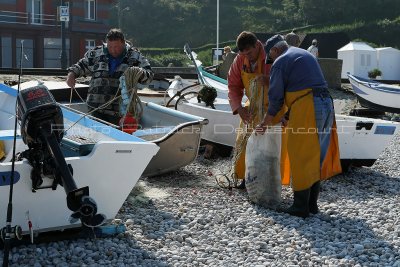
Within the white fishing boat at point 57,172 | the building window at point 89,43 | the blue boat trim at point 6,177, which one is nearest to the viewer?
the white fishing boat at point 57,172

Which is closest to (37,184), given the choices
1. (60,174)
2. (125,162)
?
(60,174)

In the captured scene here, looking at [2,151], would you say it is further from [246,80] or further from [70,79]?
[246,80]

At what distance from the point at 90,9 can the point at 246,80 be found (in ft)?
115

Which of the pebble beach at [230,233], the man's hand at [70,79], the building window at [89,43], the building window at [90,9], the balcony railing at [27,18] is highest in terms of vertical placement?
the building window at [90,9]

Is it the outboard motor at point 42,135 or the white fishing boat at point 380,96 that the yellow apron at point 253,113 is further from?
the white fishing boat at point 380,96

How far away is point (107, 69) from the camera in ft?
24.9

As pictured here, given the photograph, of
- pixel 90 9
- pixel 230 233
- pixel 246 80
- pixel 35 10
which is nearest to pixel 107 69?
pixel 246 80

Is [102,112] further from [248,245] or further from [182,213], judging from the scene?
[248,245]

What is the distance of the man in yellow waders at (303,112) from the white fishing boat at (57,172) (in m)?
1.49

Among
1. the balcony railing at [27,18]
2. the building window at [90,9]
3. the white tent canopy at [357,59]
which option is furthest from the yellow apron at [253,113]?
the building window at [90,9]

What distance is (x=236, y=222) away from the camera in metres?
6.18

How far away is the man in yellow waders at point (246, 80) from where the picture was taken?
6816 mm

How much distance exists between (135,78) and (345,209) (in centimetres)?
274

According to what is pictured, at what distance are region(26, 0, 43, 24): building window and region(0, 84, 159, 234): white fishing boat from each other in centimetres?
3371
